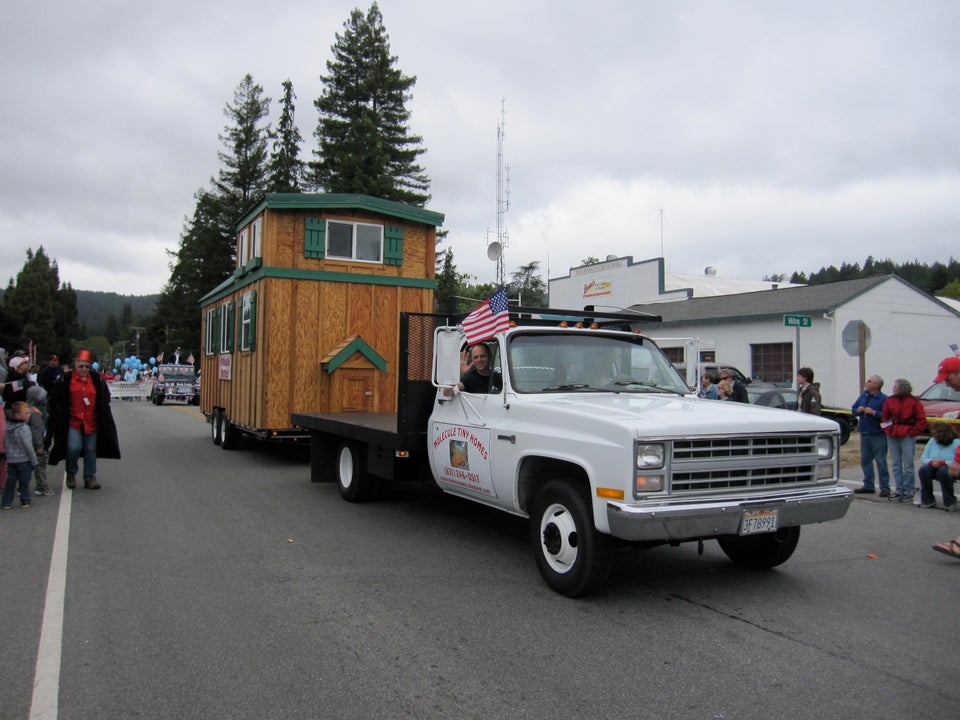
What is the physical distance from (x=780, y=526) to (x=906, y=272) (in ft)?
367

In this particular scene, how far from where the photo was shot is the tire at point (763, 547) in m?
6.00

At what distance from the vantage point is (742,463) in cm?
517

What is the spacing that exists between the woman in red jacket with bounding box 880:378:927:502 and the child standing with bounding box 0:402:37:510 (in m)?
10.5

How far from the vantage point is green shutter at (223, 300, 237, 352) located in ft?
48.3

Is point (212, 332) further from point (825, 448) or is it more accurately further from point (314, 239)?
point (825, 448)

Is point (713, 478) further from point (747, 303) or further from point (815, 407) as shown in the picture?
point (747, 303)

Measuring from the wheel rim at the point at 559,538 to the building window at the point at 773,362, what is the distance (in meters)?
22.5

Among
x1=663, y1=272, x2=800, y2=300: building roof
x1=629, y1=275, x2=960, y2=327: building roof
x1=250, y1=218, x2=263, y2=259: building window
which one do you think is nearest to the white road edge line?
x1=250, y1=218, x2=263, y2=259: building window

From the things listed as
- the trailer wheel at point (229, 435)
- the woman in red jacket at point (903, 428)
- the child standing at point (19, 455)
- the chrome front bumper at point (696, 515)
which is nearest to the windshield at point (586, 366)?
the chrome front bumper at point (696, 515)

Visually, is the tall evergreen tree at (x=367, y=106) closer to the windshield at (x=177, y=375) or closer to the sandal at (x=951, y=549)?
the windshield at (x=177, y=375)

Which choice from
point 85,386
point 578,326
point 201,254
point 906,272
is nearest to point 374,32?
point 201,254

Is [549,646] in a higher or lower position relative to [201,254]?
A: lower

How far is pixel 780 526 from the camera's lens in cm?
525

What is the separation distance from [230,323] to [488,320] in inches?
394
